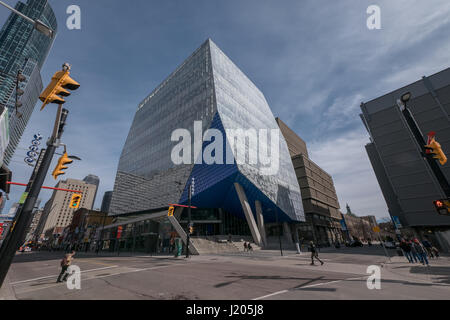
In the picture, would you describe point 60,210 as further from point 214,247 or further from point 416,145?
point 416,145

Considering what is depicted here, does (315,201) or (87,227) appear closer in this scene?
(87,227)

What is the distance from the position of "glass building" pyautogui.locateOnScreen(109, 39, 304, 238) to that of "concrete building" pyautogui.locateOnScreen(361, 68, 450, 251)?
2424 centimetres

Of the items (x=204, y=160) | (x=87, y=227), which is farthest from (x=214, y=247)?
(x=87, y=227)

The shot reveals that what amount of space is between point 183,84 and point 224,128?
1047 inches

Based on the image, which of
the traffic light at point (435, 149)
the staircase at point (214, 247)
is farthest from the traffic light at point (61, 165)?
the staircase at point (214, 247)

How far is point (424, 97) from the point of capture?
4788cm

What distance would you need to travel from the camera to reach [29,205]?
570cm

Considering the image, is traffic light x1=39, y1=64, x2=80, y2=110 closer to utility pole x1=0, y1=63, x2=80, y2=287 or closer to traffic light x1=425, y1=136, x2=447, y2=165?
utility pole x1=0, y1=63, x2=80, y2=287

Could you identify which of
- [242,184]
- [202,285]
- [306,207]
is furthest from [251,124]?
[202,285]

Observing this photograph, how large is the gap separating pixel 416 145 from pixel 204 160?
51.1 meters

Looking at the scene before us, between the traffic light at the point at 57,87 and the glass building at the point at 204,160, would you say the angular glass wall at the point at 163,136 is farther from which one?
the traffic light at the point at 57,87

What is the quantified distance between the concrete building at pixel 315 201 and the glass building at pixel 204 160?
1493 cm
